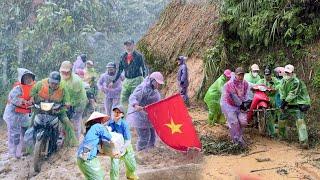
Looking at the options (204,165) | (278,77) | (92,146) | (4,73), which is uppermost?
(4,73)

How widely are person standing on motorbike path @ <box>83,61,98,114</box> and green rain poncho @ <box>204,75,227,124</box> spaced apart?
2827 millimetres

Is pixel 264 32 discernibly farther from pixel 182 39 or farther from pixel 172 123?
pixel 172 123

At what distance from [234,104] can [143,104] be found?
1.53 m

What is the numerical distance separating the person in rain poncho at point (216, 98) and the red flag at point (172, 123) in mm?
1848

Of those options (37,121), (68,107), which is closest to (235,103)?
(68,107)

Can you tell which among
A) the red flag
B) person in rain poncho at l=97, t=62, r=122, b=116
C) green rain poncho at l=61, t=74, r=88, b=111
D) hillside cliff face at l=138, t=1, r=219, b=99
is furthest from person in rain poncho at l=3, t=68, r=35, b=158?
hillside cliff face at l=138, t=1, r=219, b=99

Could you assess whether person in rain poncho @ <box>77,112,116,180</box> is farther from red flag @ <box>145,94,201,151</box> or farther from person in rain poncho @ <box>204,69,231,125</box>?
person in rain poncho @ <box>204,69,231,125</box>

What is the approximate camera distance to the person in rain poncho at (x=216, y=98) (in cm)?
893

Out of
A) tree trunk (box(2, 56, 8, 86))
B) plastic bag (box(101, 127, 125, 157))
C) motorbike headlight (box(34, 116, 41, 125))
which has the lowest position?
plastic bag (box(101, 127, 125, 157))

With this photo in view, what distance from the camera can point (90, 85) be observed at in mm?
10758

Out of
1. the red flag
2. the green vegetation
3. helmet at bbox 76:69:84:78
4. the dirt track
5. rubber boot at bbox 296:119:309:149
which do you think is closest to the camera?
the dirt track

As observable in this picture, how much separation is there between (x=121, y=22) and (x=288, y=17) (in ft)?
32.1

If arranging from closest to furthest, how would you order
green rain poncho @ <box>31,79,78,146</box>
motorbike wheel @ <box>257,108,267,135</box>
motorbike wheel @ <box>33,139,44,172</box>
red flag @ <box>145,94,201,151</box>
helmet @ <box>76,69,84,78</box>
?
motorbike wheel @ <box>33,139,44,172</box>, red flag @ <box>145,94,201,151</box>, green rain poncho @ <box>31,79,78,146</box>, motorbike wheel @ <box>257,108,267,135</box>, helmet @ <box>76,69,84,78</box>

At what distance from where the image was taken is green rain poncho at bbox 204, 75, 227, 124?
354 inches
